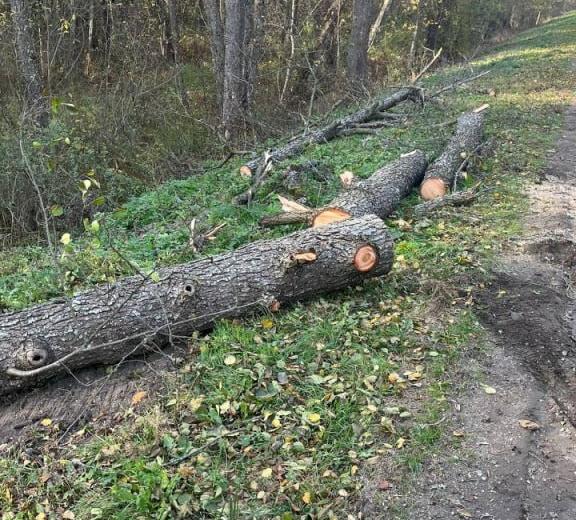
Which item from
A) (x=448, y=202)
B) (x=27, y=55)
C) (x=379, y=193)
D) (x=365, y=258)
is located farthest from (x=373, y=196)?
(x=27, y=55)

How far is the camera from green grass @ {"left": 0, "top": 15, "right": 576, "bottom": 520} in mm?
3240

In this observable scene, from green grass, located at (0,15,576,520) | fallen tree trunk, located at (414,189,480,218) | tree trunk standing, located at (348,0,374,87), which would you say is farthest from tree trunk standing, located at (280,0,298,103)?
green grass, located at (0,15,576,520)

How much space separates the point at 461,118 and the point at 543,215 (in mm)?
3799

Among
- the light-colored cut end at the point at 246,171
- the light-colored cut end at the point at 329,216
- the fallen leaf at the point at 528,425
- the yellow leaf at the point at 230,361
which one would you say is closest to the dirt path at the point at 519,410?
the fallen leaf at the point at 528,425

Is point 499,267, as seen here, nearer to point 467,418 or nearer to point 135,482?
point 467,418

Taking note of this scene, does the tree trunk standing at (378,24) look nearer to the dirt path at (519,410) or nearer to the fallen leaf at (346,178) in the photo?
the fallen leaf at (346,178)

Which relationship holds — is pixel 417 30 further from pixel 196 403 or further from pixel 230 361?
pixel 196 403

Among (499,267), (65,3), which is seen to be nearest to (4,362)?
(499,267)

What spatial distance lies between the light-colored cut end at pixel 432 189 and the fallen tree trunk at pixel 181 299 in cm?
233

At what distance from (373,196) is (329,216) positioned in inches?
35.9

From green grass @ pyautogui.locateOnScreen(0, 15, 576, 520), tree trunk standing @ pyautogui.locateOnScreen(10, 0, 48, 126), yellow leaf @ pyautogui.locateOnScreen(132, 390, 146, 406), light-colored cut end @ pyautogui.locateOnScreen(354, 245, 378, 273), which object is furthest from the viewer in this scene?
tree trunk standing @ pyautogui.locateOnScreen(10, 0, 48, 126)

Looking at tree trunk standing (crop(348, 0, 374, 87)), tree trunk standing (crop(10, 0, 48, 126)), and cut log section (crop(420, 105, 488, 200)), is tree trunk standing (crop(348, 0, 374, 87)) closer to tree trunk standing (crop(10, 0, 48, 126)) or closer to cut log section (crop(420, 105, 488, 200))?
cut log section (crop(420, 105, 488, 200))

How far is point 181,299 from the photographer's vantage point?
177 inches

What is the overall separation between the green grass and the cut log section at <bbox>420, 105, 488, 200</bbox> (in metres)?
0.69
